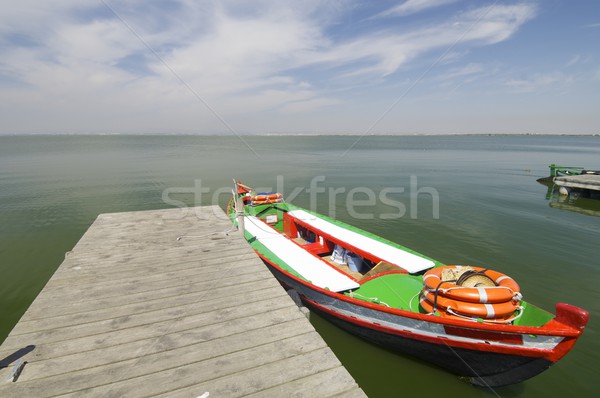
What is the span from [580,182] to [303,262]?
29.2 meters

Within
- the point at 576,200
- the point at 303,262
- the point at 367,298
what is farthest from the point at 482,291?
the point at 576,200

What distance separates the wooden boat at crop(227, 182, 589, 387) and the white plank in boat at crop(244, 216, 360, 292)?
3 centimetres

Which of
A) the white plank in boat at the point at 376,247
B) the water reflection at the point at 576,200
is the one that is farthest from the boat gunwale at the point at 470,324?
the water reflection at the point at 576,200

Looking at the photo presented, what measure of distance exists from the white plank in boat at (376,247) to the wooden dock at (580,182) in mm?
25650

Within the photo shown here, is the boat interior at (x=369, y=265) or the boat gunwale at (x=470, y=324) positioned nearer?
the boat gunwale at (x=470, y=324)

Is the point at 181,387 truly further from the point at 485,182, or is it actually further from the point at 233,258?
the point at 485,182

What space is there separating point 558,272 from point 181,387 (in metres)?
15.3

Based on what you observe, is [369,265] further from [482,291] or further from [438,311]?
[482,291]

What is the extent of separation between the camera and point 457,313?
19.7 feet

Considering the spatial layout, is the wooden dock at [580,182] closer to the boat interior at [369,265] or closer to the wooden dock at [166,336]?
the boat interior at [369,265]

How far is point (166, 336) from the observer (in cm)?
435

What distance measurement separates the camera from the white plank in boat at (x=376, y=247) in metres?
8.93

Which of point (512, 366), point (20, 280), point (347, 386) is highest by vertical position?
point (347, 386)

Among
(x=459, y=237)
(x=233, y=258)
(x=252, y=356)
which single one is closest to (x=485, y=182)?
(x=459, y=237)
